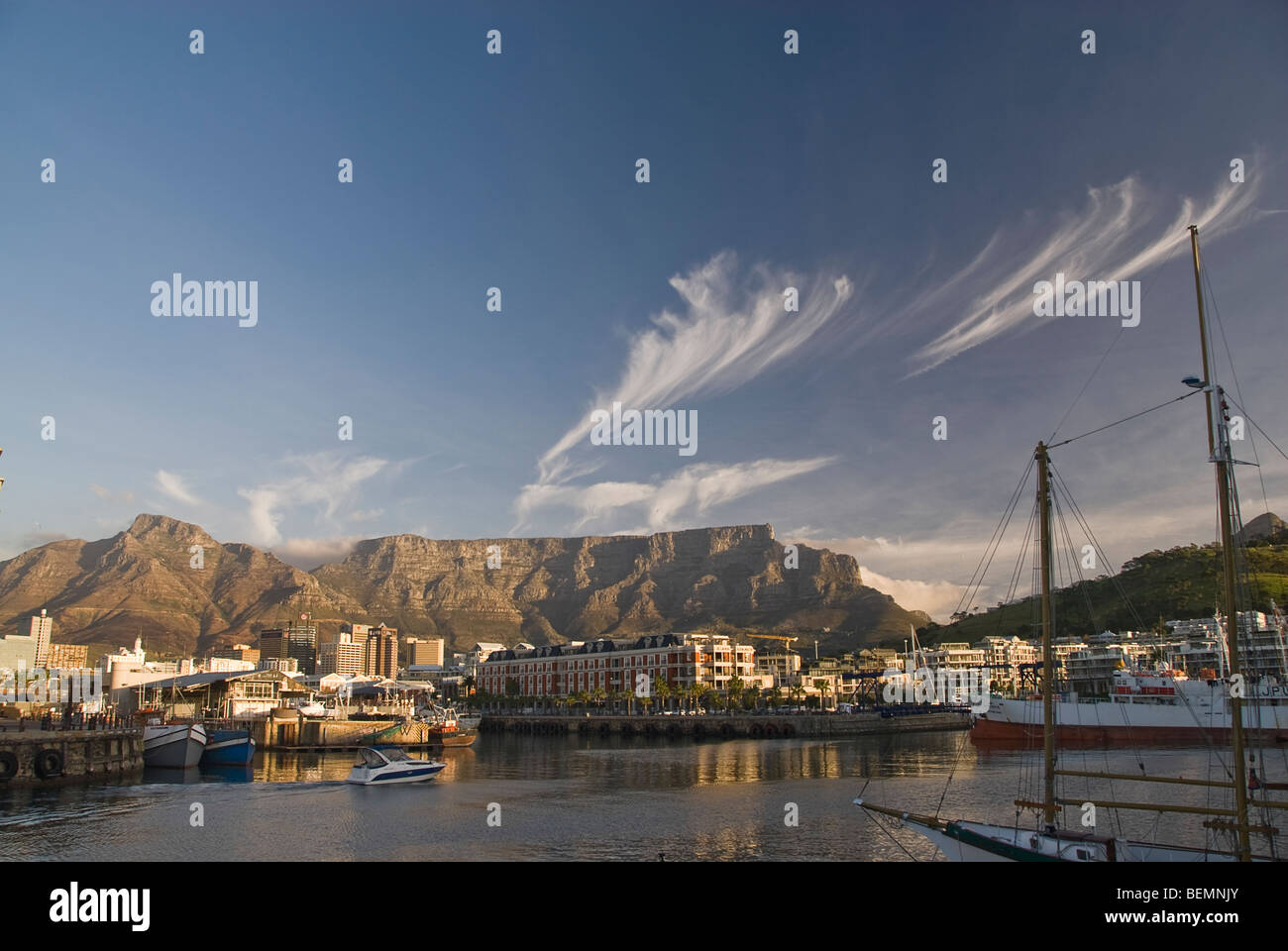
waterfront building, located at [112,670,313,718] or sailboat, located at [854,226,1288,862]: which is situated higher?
sailboat, located at [854,226,1288,862]

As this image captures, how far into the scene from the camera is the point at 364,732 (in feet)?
323

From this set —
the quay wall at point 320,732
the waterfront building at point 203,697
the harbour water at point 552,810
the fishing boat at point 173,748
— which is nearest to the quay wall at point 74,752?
the harbour water at point 552,810

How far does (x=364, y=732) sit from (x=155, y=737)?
105 feet

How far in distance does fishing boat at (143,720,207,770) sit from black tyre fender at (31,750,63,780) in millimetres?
13959

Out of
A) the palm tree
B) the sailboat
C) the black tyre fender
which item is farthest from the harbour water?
the palm tree

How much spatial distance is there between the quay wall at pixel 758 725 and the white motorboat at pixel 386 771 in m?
57.8

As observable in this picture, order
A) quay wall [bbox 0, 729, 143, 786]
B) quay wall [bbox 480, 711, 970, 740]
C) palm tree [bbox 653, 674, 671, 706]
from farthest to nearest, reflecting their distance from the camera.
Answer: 1. palm tree [bbox 653, 674, 671, 706]
2. quay wall [bbox 480, 711, 970, 740]
3. quay wall [bbox 0, 729, 143, 786]

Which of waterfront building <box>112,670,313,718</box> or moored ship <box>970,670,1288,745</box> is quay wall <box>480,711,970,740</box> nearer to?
moored ship <box>970,670,1288,745</box>

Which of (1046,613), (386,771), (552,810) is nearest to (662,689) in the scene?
(386,771)

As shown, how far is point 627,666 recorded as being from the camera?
154750mm

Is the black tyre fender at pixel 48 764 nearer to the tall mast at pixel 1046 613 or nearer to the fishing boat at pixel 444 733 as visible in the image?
the fishing boat at pixel 444 733

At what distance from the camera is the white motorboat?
5728 centimetres
